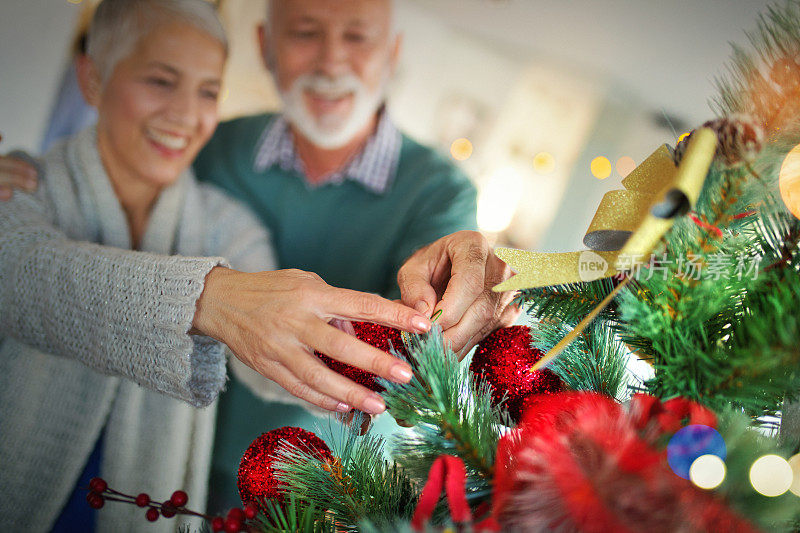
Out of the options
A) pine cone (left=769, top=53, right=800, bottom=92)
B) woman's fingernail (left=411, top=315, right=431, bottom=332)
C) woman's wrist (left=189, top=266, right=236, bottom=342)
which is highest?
pine cone (left=769, top=53, right=800, bottom=92)

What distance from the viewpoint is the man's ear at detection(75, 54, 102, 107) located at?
30.7 inches

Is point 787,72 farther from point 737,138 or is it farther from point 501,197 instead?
point 501,197

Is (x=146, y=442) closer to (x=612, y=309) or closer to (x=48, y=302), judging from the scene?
(x=48, y=302)

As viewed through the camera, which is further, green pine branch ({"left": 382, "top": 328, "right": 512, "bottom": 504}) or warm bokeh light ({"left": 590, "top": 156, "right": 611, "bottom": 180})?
warm bokeh light ({"left": 590, "top": 156, "right": 611, "bottom": 180})

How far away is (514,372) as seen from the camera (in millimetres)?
403

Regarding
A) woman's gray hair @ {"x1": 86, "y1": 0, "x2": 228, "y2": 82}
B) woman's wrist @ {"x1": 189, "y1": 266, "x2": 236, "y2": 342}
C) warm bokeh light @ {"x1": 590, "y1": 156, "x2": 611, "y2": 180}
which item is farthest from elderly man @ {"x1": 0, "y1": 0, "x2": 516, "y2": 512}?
woman's wrist @ {"x1": 189, "y1": 266, "x2": 236, "y2": 342}

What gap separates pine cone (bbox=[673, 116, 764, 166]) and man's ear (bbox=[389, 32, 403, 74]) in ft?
1.96

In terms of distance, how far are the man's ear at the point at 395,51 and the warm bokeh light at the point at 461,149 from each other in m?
0.17

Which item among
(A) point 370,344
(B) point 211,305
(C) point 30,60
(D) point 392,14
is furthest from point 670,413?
(C) point 30,60

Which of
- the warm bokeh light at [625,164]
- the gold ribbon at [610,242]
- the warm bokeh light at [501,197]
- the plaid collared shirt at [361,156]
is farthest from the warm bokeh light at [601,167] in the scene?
the gold ribbon at [610,242]

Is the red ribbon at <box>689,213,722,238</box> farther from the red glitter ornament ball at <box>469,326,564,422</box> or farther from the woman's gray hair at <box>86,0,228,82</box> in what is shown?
the woman's gray hair at <box>86,0,228,82</box>

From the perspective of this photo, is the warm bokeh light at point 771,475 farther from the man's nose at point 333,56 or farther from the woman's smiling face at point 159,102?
the woman's smiling face at point 159,102

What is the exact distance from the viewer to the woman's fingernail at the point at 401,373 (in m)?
0.36

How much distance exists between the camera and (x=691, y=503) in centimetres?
23
